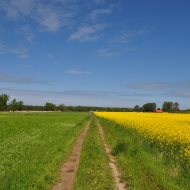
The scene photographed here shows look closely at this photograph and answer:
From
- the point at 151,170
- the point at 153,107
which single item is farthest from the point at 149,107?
the point at 151,170

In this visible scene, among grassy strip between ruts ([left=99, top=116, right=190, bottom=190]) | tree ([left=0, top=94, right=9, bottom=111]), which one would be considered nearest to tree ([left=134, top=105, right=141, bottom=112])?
tree ([left=0, top=94, right=9, bottom=111])

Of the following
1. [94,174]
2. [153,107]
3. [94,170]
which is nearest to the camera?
[94,174]

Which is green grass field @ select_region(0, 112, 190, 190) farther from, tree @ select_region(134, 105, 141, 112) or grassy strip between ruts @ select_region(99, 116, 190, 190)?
tree @ select_region(134, 105, 141, 112)

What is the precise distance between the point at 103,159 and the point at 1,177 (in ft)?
19.5

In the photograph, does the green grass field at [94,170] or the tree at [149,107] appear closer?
the green grass field at [94,170]

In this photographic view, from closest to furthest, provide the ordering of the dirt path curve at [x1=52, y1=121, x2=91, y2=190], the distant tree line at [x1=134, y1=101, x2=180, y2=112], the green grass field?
the green grass field
the dirt path curve at [x1=52, y1=121, x2=91, y2=190]
the distant tree line at [x1=134, y1=101, x2=180, y2=112]

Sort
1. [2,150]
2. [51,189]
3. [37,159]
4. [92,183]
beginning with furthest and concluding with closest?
[2,150]
[37,159]
[92,183]
[51,189]

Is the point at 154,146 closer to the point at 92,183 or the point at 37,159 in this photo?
the point at 37,159

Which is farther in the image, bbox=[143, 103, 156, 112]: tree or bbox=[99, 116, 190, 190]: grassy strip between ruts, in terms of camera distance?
bbox=[143, 103, 156, 112]: tree

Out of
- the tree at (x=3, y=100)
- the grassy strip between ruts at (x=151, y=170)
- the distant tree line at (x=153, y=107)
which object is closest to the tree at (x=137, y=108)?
the distant tree line at (x=153, y=107)

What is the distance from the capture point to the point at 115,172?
13.5 metres

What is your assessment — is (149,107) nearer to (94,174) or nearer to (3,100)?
(3,100)

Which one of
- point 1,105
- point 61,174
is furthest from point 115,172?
point 1,105

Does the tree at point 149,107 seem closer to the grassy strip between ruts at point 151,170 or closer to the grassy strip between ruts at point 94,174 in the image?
the grassy strip between ruts at point 151,170
